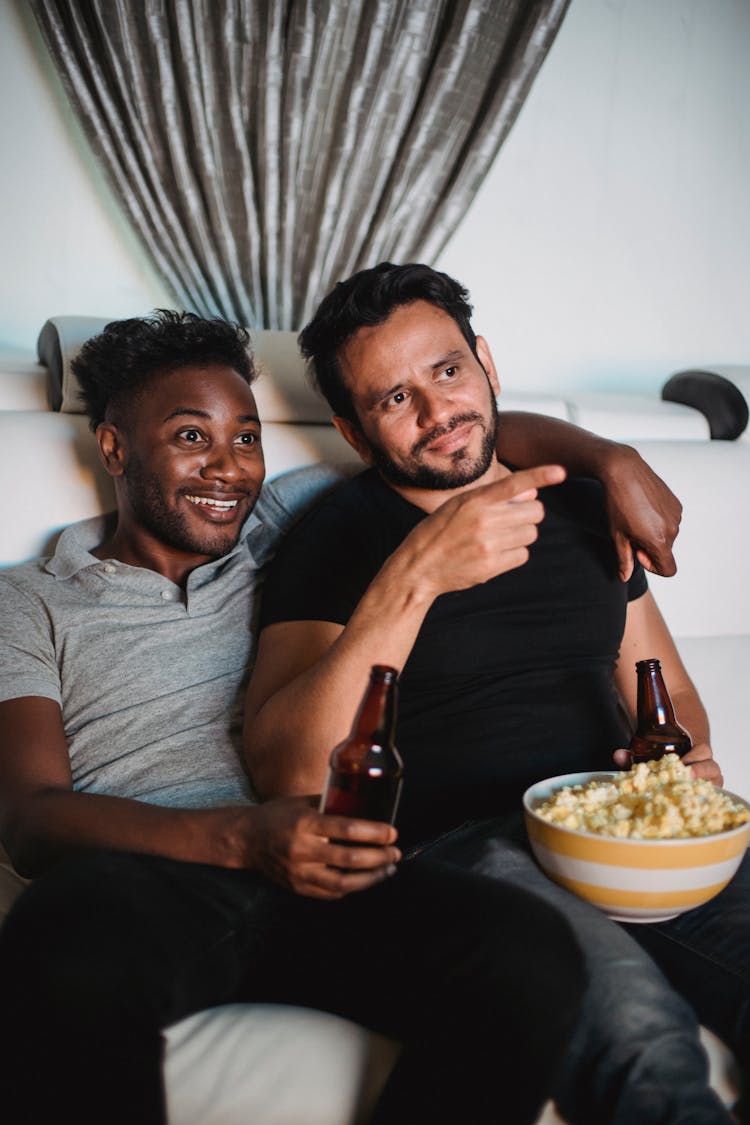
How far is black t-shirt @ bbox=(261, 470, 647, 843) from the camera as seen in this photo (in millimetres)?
1400

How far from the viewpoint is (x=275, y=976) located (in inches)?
42.5

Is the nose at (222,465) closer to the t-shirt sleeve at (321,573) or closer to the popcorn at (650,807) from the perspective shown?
the t-shirt sleeve at (321,573)

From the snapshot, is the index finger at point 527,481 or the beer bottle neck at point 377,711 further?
the index finger at point 527,481

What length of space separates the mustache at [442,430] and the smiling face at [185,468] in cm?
30

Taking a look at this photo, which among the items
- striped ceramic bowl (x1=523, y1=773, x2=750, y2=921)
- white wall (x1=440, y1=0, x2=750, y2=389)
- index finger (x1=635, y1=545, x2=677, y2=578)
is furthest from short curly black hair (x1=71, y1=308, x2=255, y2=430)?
white wall (x1=440, y1=0, x2=750, y2=389)

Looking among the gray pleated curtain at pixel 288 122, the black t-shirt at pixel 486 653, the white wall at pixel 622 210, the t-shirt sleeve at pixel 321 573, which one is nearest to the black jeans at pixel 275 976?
the black t-shirt at pixel 486 653

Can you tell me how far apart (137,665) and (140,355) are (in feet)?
1.81

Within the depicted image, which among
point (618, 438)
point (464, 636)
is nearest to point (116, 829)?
point (464, 636)

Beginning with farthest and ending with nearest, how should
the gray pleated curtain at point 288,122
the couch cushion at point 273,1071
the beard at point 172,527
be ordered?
the gray pleated curtain at point 288,122 < the beard at point 172,527 < the couch cushion at point 273,1071

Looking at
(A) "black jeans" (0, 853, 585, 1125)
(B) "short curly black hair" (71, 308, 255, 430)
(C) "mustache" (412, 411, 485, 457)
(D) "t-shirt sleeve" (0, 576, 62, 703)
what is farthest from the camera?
(B) "short curly black hair" (71, 308, 255, 430)

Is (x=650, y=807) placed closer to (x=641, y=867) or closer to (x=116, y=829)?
(x=641, y=867)

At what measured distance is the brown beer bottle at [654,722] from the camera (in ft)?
4.17

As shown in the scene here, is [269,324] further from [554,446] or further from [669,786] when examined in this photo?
[669,786]

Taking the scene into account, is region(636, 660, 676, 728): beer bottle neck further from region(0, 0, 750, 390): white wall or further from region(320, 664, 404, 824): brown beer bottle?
region(0, 0, 750, 390): white wall
